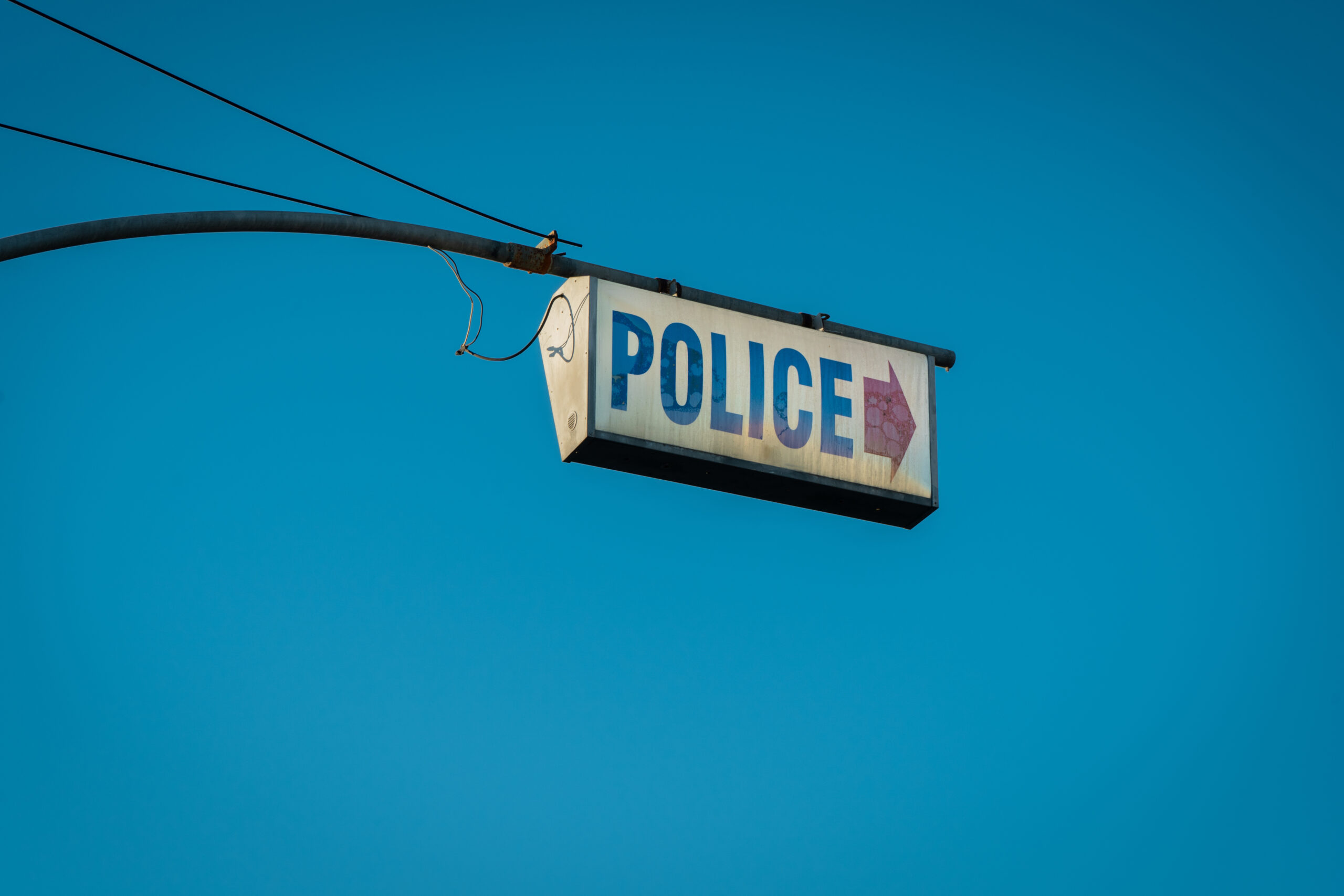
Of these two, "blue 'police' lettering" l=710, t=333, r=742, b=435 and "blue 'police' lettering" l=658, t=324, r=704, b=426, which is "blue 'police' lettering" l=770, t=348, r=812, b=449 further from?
"blue 'police' lettering" l=658, t=324, r=704, b=426

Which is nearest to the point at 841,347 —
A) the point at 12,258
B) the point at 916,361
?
the point at 916,361

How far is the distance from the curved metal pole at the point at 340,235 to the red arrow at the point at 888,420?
35 centimetres

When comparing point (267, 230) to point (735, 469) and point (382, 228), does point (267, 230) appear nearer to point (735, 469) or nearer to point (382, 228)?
point (382, 228)

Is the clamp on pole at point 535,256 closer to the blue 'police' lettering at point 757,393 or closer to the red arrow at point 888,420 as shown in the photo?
the blue 'police' lettering at point 757,393

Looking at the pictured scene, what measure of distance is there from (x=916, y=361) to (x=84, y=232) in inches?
227

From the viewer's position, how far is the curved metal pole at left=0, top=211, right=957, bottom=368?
8250 millimetres

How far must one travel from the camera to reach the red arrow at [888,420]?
36.7ft

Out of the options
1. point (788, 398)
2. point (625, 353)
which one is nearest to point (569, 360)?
point (625, 353)

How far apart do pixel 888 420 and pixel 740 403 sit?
3.83 feet

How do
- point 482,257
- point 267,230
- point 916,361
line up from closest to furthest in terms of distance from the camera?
point 267,230 < point 482,257 < point 916,361

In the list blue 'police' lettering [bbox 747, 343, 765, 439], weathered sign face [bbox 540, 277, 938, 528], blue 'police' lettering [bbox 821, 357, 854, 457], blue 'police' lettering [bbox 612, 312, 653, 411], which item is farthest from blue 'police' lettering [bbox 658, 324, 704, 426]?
blue 'police' lettering [bbox 821, 357, 854, 457]

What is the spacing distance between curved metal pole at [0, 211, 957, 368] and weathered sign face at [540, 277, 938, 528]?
6 centimetres

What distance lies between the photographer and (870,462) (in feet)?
36.3

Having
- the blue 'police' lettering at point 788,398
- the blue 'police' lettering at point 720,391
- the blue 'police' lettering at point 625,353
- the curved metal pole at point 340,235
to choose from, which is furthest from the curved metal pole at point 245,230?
the blue 'police' lettering at point 788,398
